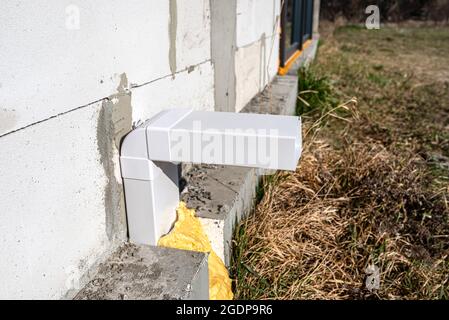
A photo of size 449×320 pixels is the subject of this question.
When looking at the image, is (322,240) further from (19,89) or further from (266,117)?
(19,89)

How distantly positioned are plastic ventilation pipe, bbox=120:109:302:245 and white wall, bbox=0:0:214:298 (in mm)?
95

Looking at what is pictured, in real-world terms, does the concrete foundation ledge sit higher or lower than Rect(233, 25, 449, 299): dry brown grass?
higher

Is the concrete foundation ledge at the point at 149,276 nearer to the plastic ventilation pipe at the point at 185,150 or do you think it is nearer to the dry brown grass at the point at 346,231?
the plastic ventilation pipe at the point at 185,150

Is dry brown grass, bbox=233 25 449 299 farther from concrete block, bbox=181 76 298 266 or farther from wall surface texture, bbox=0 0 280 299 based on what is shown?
wall surface texture, bbox=0 0 280 299

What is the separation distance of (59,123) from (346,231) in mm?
1967

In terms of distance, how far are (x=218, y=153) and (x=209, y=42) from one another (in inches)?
50.8

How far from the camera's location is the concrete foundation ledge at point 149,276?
149 centimetres

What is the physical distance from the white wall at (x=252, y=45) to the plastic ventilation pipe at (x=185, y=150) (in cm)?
181

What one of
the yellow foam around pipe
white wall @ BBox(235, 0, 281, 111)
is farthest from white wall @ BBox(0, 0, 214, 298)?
white wall @ BBox(235, 0, 281, 111)

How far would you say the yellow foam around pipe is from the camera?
189cm

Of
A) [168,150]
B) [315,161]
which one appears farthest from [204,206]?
[315,161]

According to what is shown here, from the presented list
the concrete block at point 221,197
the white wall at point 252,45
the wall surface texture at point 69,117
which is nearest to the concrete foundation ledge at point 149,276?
the wall surface texture at point 69,117

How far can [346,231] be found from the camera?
2.67 metres
